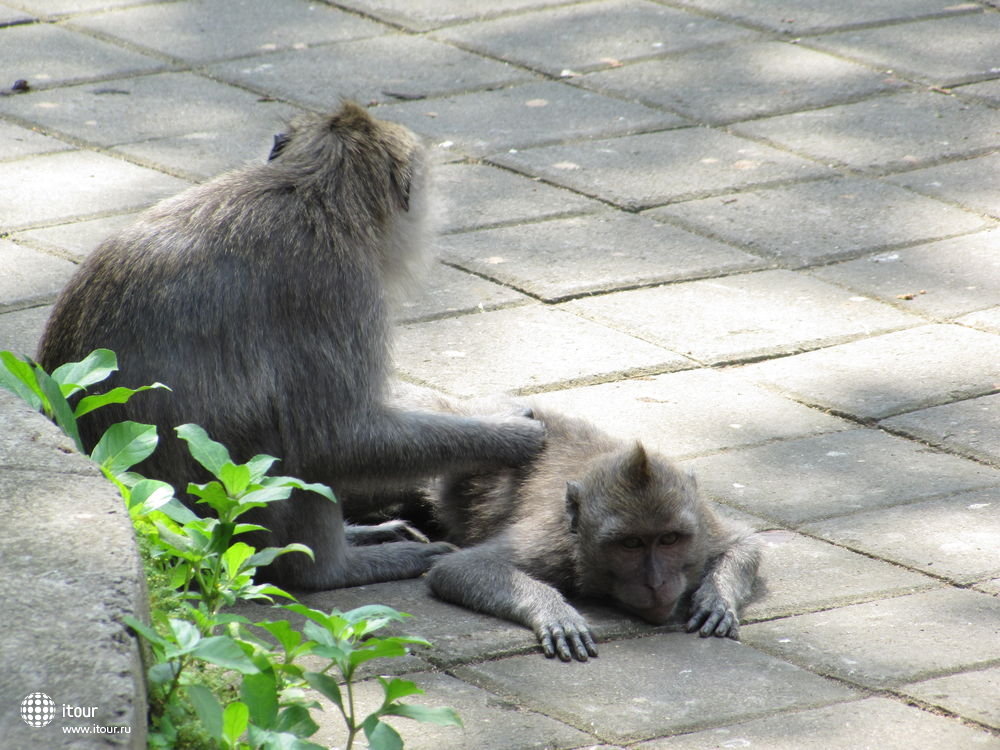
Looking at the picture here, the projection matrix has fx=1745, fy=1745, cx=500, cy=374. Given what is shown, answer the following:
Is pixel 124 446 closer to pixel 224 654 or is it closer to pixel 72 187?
pixel 224 654

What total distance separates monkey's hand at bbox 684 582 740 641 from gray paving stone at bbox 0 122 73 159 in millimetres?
4849

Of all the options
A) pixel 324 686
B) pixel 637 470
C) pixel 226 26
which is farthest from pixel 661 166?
pixel 324 686

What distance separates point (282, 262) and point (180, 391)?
0.47 m

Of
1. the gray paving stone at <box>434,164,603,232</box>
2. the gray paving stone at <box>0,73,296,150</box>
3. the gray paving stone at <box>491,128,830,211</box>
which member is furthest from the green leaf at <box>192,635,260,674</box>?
the gray paving stone at <box>0,73,296,150</box>

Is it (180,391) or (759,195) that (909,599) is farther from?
(759,195)

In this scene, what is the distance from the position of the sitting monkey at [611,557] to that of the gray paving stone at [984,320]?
2125mm

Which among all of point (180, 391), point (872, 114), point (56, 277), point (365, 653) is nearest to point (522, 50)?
point (872, 114)

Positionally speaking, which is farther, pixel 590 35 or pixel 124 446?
pixel 590 35

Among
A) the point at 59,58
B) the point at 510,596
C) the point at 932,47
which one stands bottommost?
the point at 510,596

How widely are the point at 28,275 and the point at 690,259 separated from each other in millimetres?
2761

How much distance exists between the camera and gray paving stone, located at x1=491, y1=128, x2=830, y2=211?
8219 millimetres

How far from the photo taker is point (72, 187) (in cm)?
806

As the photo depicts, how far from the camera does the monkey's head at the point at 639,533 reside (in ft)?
16.0

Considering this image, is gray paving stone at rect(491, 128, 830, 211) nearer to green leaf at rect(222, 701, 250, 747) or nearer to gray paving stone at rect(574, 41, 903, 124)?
gray paving stone at rect(574, 41, 903, 124)
